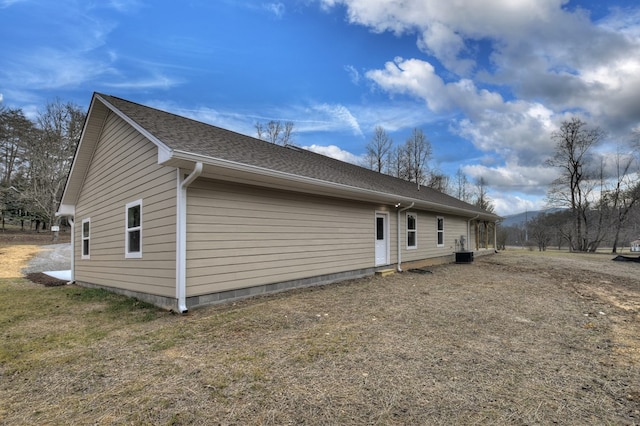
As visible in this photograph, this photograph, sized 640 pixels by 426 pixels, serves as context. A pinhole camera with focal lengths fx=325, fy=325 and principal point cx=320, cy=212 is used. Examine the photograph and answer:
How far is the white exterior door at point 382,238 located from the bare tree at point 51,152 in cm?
2502

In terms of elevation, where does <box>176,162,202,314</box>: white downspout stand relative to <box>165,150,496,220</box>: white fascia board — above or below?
below

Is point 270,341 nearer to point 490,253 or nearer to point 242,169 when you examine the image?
point 242,169

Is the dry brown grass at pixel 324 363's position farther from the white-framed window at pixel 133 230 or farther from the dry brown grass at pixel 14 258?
the dry brown grass at pixel 14 258

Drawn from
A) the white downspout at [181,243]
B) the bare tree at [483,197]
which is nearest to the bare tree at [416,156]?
the bare tree at [483,197]

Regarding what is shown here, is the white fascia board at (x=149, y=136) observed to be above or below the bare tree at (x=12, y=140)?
below

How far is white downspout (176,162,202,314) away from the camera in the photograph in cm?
551

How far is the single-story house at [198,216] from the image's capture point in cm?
577

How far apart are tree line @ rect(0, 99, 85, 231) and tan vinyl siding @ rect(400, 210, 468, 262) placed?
23.5 m

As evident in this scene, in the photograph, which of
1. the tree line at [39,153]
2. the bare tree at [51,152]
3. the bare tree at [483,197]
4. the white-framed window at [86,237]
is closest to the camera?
the white-framed window at [86,237]

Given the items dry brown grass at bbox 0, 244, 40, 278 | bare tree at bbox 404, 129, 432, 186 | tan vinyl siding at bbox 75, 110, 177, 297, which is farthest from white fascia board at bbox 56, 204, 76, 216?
bare tree at bbox 404, 129, 432, 186

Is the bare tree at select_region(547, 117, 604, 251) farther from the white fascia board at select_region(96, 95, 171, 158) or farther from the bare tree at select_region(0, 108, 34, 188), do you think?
the bare tree at select_region(0, 108, 34, 188)

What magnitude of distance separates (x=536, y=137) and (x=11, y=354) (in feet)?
119

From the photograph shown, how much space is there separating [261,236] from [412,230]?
23.7ft

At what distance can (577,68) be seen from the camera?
484 inches
